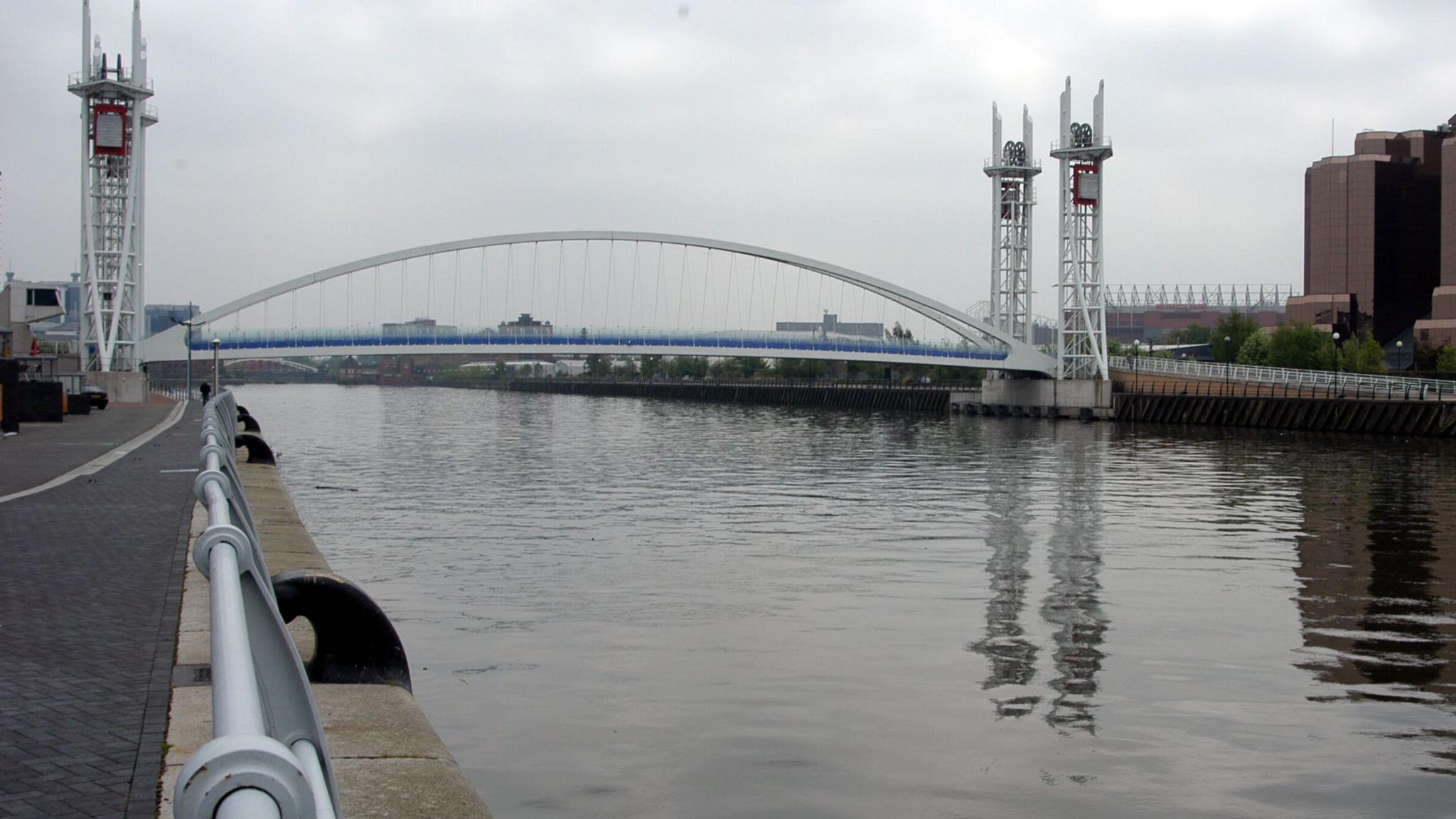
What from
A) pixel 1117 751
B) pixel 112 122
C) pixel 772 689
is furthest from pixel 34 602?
pixel 112 122

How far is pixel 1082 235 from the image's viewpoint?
8144cm

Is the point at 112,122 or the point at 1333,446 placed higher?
the point at 112,122

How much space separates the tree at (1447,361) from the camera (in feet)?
260

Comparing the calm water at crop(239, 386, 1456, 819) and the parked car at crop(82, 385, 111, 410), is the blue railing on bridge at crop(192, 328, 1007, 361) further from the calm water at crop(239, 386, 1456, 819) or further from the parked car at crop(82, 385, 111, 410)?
the calm water at crop(239, 386, 1456, 819)

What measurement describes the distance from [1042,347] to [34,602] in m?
91.8

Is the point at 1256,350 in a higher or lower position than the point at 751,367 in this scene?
higher

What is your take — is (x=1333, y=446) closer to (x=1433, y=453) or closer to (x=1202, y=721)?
(x=1433, y=453)

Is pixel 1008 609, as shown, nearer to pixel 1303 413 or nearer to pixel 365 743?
pixel 365 743

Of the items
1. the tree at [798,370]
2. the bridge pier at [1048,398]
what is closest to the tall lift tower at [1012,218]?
the bridge pier at [1048,398]

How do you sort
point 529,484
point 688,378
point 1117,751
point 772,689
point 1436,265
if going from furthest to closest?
point 688,378 → point 1436,265 → point 529,484 → point 772,689 → point 1117,751

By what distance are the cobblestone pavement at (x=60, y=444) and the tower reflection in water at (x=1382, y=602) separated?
1671 centimetres

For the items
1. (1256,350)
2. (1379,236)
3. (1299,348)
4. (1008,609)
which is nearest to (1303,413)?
(1299,348)

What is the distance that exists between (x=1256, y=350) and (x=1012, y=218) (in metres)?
25.7

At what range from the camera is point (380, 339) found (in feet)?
276
